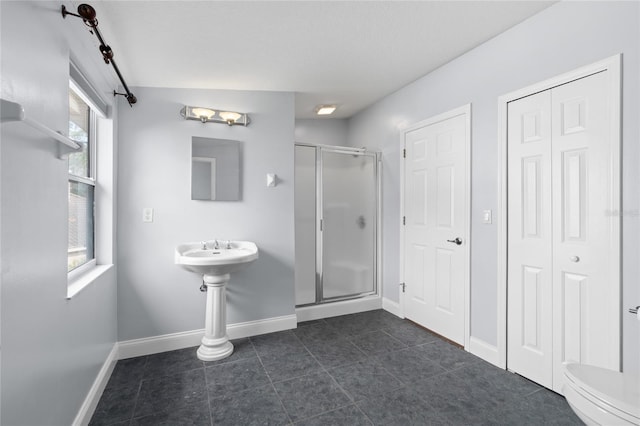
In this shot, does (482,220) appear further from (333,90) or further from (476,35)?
(333,90)

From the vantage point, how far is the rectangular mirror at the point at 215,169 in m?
2.70

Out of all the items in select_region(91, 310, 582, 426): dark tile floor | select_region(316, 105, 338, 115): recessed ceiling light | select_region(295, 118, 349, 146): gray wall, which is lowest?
select_region(91, 310, 582, 426): dark tile floor

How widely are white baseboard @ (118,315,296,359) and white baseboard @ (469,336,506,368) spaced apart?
1641 mm

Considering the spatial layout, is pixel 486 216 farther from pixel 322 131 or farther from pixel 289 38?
pixel 322 131

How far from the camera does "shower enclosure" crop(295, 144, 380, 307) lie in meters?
3.28

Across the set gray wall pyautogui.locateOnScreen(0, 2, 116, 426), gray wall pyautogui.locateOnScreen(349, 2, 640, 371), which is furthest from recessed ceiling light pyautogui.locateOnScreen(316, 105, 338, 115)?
gray wall pyautogui.locateOnScreen(0, 2, 116, 426)

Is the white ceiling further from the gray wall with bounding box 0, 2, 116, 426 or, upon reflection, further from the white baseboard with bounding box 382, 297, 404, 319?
the white baseboard with bounding box 382, 297, 404, 319

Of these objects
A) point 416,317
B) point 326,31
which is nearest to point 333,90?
point 326,31

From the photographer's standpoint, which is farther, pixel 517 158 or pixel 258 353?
pixel 258 353

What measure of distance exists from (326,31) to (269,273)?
7.03 feet

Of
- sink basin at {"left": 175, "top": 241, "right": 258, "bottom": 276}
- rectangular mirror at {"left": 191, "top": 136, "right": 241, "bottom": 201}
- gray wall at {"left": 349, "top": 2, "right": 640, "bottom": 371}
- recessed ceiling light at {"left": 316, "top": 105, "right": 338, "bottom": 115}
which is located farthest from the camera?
recessed ceiling light at {"left": 316, "top": 105, "right": 338, "bottom": 115}

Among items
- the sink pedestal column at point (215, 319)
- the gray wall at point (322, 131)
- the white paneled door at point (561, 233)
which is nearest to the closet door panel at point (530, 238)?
the white paneled door at point (561, 233)

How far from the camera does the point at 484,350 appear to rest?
235cm

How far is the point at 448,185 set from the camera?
2.68 meters
